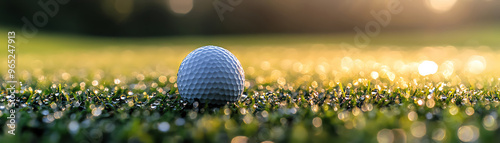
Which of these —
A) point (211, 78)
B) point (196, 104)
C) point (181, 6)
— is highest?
point (181, 6)

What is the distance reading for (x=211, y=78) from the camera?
7.79 feet

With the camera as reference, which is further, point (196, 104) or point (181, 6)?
point (181, 6)

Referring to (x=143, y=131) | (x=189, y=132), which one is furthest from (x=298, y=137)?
(x=143, y=131)

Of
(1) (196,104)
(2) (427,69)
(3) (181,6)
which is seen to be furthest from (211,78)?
(3) (181,6)

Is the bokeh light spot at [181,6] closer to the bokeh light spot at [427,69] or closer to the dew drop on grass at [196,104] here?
the bokeh light spot at [427,69]

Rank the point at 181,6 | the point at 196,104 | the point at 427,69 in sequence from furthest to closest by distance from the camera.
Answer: the point at 181,6 < the point at 427,69 < the point at 196,104

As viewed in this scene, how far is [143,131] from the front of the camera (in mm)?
1545

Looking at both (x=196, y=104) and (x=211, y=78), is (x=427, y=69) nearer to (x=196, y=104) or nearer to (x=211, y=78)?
(x=211, y=78)

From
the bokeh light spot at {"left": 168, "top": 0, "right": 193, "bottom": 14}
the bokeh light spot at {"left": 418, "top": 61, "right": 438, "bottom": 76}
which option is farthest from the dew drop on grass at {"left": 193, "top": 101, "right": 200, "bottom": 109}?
the bokeh light spot at {"left": 168, "top": 0, "right": 193, "bottom": 14}

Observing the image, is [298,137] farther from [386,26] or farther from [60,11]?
[386,26]

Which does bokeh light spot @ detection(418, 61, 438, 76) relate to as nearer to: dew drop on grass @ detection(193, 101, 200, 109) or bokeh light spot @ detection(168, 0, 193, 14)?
dew drop on grass @ detection(193, 101, 200, 109)

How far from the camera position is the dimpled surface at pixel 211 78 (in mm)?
2342

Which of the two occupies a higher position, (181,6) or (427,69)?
(181,6)

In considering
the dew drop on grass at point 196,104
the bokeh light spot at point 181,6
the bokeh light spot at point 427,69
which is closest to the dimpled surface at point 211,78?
the dew drop on grass at point 196,104
